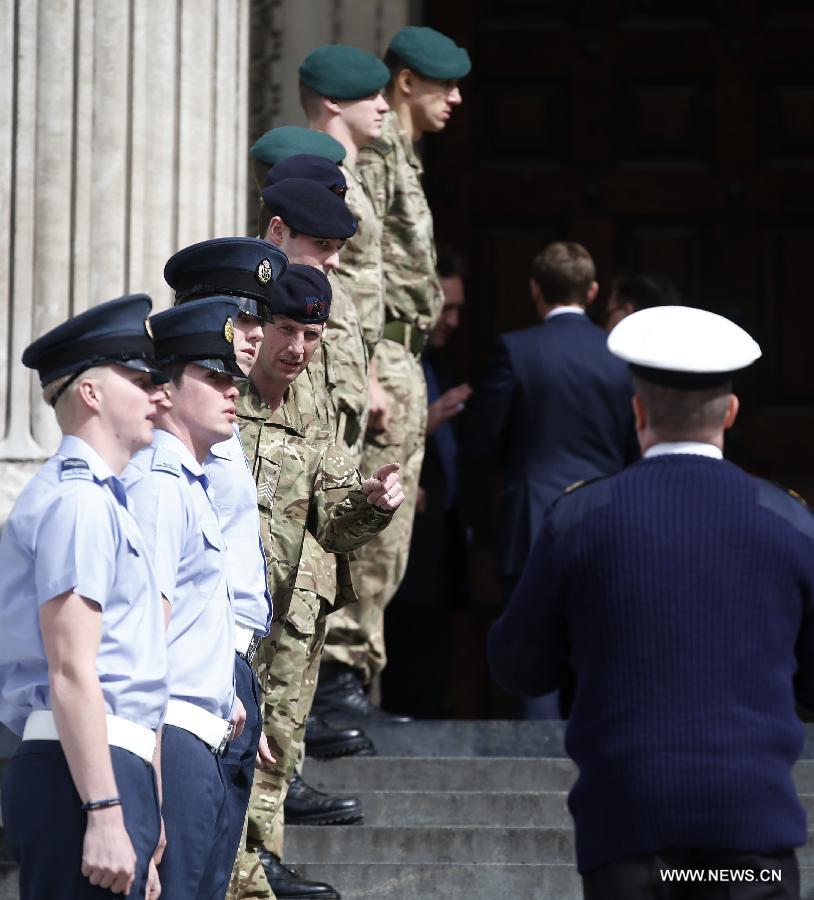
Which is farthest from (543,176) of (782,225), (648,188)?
(782,225)

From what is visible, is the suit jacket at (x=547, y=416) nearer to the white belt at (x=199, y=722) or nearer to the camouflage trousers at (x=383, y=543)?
the camouflage trousers at (x=383, y=543)

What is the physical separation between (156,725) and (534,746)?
132 inches

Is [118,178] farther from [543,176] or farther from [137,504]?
[543,176]

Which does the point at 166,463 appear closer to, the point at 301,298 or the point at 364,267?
the point at 301,298

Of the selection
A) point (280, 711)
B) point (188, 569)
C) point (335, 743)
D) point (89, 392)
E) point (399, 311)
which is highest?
point (89, 392)

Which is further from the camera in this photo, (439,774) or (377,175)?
(377,175)

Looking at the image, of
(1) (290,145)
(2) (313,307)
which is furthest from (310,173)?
(2) (313,307)

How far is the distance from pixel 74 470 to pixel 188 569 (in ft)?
1.51

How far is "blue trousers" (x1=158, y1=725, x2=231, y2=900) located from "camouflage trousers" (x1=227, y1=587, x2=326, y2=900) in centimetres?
114

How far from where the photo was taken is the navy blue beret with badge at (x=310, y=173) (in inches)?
227

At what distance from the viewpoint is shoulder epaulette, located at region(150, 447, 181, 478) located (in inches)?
165

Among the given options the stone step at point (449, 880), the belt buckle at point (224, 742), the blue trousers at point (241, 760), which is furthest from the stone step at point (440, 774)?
the belt buckle at point (224, 742)

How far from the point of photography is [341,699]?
7156 millimetres

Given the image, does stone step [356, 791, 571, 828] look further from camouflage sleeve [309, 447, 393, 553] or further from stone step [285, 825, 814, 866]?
camouflage sleeve [309, 447, 393, 553]
